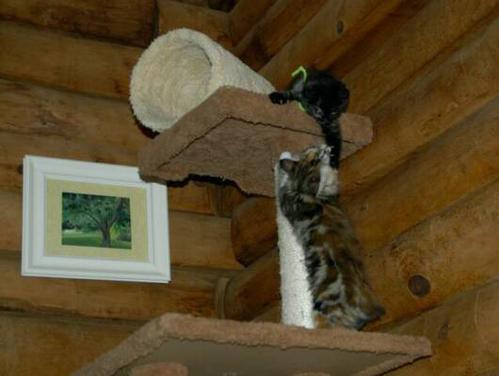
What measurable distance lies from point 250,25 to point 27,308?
1.19m

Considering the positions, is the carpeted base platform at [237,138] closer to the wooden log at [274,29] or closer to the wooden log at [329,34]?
the wooden log at [329,34]

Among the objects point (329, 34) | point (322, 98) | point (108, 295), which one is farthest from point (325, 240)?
point (108, 295)

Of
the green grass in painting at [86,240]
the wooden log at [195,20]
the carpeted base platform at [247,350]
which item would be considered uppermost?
the wooden log at [195,20]

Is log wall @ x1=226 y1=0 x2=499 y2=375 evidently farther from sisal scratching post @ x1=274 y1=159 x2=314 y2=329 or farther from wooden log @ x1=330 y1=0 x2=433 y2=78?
sisal scratching post @ x1=274 y1=159 x2=314 y2=329

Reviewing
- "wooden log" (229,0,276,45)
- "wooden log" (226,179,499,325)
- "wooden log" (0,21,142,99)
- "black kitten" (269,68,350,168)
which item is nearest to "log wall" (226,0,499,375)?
"wooden log" (226,179,499,325)

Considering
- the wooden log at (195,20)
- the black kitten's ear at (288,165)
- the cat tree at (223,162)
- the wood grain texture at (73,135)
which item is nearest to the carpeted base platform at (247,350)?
the cat tree at (223,162)

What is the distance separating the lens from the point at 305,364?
1.83m

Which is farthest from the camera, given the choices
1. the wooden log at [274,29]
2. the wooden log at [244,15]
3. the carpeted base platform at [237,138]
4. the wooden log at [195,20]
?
the wooden log at [195,20]

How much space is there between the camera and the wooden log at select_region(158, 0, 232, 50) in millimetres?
2938

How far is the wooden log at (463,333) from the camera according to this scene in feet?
5.39

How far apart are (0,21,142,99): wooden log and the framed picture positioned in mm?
296

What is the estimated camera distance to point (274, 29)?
8.76 ft

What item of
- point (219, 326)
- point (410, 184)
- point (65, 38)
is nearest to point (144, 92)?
point (65, 38)

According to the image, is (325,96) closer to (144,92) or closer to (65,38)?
(144,92)
